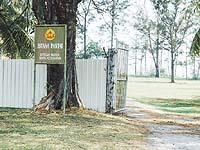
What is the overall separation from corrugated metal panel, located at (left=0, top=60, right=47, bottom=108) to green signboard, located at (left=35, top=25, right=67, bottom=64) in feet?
8.98

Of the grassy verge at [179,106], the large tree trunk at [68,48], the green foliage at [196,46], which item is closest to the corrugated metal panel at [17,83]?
the large tree trunk at [68,48]

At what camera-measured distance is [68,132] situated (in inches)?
470

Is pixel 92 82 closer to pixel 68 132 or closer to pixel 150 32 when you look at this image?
pixel 68 132

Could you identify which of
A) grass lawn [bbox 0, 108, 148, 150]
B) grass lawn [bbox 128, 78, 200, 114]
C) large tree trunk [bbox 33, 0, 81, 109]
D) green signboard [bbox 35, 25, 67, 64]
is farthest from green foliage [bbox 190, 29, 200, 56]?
green signboard [bbox 35, 25, 67, 64]

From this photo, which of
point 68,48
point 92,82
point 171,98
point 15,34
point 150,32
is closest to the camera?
point 68,48

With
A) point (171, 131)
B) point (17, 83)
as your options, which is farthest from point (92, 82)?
point (171, 131)

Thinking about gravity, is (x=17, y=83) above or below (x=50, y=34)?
below

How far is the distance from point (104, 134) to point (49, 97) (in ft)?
15.4

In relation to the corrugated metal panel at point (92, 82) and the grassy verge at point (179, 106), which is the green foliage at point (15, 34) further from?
the grassy verge at point (179, 106)

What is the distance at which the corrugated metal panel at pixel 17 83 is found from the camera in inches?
740

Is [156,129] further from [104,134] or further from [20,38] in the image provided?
[20,38]

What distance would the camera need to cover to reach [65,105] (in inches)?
625

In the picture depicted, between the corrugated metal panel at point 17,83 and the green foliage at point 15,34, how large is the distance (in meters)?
2.56

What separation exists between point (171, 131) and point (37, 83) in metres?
6.40
